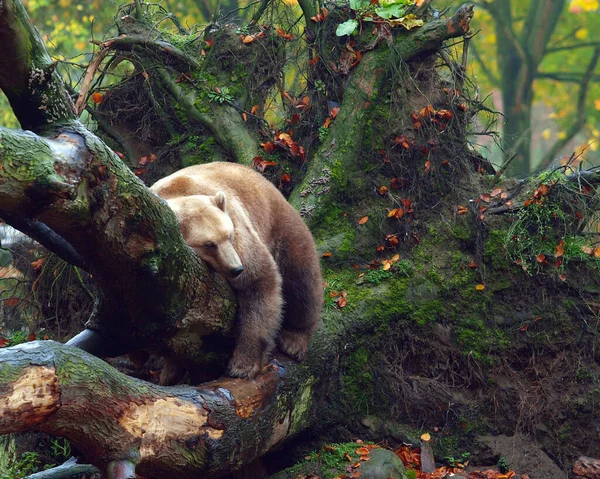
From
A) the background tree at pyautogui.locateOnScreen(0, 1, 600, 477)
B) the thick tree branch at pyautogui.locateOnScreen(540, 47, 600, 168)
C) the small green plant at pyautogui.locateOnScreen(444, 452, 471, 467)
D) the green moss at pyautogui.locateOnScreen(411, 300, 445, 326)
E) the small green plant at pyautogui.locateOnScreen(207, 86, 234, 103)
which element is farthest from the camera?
the thick tree branch at pyautogui.locateOnScreen(540, 47, 600, 168)

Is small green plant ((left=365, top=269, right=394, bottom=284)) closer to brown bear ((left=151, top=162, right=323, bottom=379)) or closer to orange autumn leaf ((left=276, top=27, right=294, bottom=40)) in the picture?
brown bear ((left=151, top=162, right=323, bottom=379))

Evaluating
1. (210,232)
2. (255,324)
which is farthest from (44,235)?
(255,324)

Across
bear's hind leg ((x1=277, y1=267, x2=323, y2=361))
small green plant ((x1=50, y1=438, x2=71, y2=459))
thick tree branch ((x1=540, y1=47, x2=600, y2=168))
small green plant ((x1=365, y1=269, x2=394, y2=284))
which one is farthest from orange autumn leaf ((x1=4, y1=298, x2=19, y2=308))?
thick tree branch ((x1=540, y1=47, x2=600, y2=168))

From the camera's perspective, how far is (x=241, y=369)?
5152mm

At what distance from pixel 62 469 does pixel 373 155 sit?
4325mm

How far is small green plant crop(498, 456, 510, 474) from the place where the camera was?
6219 mm

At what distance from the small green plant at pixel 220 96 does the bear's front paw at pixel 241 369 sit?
143 inches

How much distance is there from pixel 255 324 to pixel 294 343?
702mm

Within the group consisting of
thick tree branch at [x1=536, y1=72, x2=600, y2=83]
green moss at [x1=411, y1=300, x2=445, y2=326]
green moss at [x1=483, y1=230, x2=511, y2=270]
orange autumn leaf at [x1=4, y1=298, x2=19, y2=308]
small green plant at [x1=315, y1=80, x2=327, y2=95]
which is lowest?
orange autumn leaf at [x1=4, y1=298, x2=19, y2=308]

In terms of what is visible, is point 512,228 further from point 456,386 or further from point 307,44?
point 307,44

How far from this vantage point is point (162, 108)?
8008 mm

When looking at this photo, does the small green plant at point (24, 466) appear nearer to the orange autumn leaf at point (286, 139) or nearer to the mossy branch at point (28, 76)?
the mossy branch at point (28, 76)

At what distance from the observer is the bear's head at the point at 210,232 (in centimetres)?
490

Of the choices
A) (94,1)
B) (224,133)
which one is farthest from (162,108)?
(94,1)
